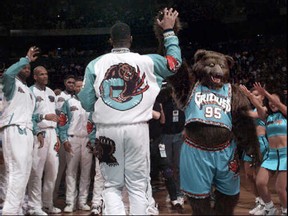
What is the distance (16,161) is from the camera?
5.39 m

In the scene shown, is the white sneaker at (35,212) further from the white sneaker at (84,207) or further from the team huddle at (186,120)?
the team huddle at (186,120)

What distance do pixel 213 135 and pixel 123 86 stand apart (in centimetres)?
74

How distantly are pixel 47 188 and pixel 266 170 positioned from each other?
96.1 inches

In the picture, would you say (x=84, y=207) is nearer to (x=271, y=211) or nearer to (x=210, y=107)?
(x=271, y=211)

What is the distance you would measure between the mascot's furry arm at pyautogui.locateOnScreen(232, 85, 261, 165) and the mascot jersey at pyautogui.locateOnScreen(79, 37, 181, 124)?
1.73 feet

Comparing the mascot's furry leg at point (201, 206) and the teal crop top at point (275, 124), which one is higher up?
the teal crop top at point (275, 124)

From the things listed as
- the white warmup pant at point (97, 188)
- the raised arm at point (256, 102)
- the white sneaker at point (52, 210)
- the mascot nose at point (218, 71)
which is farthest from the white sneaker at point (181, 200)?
the mascot nose at point (218, 71)

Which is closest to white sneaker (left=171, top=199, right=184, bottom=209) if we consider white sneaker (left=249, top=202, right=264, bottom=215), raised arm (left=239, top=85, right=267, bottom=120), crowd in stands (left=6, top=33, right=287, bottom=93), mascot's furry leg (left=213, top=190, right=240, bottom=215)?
white sneaker (left=249, top=202, right=264, bottom=215)

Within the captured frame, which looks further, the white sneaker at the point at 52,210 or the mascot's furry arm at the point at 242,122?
the white sneaker at the point at 52,210

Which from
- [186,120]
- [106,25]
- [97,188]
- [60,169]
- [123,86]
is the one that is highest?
[106,25]

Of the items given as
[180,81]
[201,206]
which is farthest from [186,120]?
[201,206]

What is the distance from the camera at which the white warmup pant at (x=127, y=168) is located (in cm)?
403

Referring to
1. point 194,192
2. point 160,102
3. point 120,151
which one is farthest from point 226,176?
point 160,102

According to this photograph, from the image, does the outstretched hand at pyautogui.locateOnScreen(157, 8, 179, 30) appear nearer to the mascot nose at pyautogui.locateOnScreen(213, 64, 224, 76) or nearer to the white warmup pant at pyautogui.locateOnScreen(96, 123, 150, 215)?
the mascot nose at pyautogui.locateOnScreen(213, 64, 224, 76)
